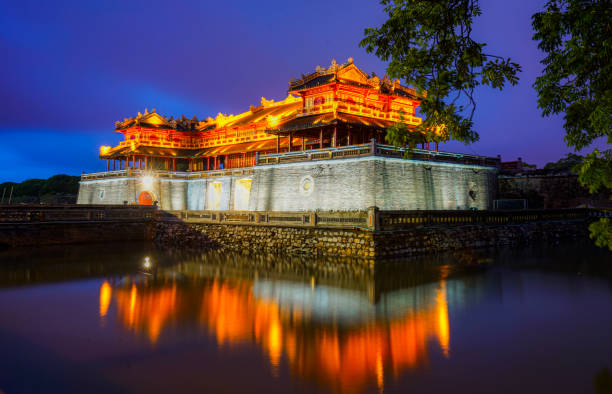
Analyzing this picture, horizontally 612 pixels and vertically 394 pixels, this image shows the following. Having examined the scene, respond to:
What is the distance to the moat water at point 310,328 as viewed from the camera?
7.28m

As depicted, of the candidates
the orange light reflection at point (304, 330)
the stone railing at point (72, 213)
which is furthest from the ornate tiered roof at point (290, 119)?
the orange light reflection at point (304, 330)

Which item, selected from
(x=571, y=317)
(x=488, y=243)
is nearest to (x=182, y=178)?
(x=488, y=243)

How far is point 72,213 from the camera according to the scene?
89.9ft

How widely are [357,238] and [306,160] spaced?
902cm

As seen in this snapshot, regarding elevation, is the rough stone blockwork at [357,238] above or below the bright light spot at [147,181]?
below

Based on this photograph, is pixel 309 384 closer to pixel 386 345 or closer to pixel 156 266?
pixel 386 345

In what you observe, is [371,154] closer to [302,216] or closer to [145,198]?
[302,216]

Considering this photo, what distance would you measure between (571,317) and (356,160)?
574 inches

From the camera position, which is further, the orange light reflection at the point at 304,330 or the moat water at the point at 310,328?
the orange light reflection at the point at 304,330

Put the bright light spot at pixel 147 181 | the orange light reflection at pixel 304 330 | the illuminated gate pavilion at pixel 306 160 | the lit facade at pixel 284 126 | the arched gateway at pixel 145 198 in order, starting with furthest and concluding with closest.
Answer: the arched gateway at pixel 145 198 → the bright light spot at pixel 147 181 → the lit facade at pixel 284 126 → the illuminated gate pavilion at pixel 306 160 → the orange light reflection at pixel 304 330

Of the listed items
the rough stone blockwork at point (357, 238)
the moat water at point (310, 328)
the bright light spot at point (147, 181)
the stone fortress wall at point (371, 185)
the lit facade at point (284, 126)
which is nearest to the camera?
the moat water at point (310, 328)

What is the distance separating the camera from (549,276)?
16562 millimetres

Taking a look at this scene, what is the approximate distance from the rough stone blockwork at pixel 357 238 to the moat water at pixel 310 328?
40.4 inches

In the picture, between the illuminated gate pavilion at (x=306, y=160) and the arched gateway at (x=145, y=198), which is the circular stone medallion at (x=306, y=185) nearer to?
the illuminated gate pavilion at (x=306, y=160)
